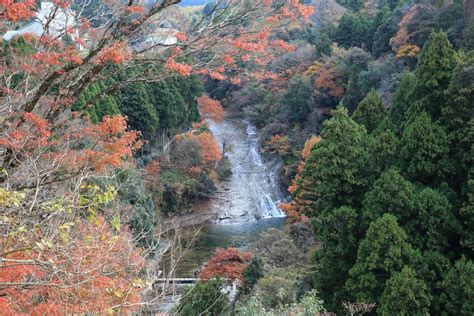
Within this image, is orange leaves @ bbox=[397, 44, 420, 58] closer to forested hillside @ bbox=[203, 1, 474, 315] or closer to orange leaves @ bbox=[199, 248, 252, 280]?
forested hillside @ bbox=[203, 1, 474, 315]

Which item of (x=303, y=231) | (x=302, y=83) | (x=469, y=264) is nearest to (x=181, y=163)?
(x=302, y=83)

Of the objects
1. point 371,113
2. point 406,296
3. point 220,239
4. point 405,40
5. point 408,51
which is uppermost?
point 371,113

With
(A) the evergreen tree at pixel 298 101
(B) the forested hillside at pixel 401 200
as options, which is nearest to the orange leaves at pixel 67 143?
(B) the forested hillside at pixel 401 200

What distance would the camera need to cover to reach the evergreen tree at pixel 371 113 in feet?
51.9

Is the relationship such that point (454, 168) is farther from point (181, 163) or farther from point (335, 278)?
Result: point (181, 163)

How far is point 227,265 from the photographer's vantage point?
17.0 m

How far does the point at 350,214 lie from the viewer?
1205 cm

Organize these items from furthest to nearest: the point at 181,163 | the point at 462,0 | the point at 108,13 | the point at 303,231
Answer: the point at 181,163, the point at 462,0, the point at 303,231, the point at 108,13

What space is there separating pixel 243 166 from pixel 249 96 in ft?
30.3

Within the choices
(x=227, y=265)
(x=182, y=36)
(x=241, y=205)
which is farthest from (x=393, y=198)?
(x=241, y=205)

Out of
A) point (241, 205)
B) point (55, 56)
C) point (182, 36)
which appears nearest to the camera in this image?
point (55, 56)

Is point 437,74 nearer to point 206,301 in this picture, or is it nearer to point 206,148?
point 206,301

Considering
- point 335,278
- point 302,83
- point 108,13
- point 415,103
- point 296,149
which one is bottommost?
→ point 296,149

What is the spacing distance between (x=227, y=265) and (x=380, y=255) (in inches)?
299
